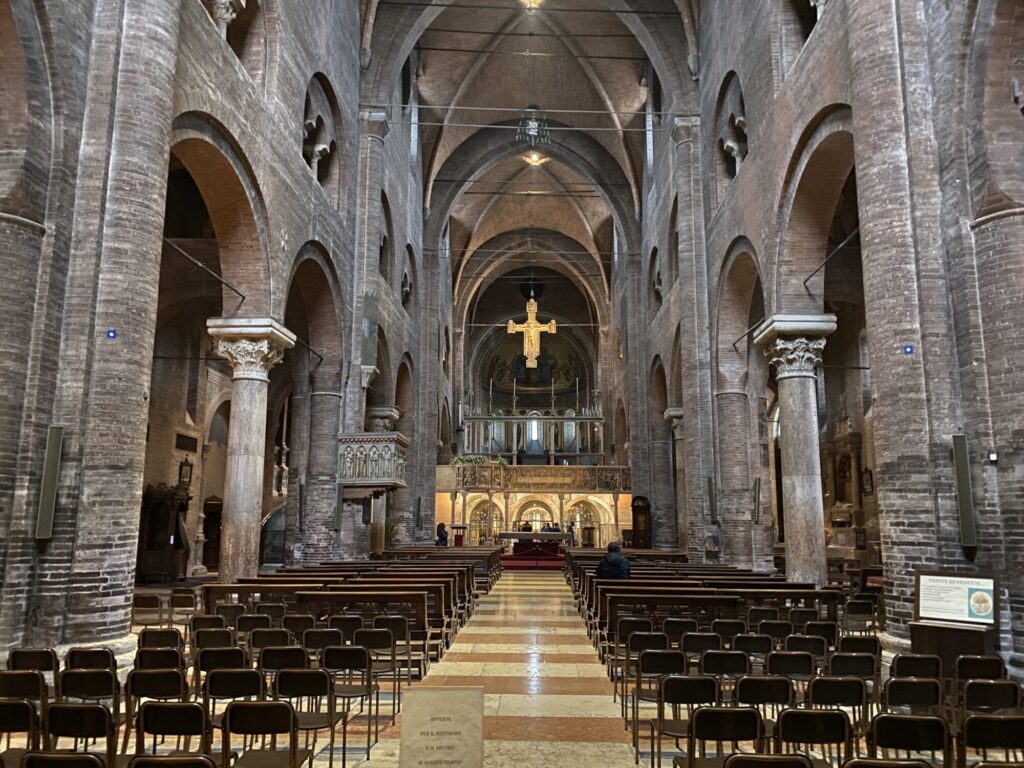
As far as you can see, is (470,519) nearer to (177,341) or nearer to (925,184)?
(177,341)

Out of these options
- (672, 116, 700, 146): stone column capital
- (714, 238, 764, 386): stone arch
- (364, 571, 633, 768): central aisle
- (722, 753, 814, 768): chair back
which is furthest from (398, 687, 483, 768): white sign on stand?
(672, 116, 700, 146): stone column capital

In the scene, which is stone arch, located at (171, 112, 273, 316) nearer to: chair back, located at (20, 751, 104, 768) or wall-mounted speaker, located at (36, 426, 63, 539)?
wall-mounted speaker, located at (36, 426, 63, 539)

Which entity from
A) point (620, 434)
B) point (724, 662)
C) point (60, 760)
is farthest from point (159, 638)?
point (620, 434)

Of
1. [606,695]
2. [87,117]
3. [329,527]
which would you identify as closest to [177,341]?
[329,527]

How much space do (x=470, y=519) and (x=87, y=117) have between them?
26162 millimetres

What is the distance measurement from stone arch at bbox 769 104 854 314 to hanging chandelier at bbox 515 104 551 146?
1600 cm

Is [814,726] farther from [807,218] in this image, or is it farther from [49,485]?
[807,218]

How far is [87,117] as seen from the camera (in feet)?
28.9

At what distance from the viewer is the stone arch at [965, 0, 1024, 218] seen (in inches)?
329

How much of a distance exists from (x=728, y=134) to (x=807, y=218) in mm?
5145

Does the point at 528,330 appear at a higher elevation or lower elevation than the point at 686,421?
higher

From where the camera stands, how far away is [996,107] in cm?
855

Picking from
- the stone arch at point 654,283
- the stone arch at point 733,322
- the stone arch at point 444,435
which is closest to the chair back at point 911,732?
the stone arch at point 733,322

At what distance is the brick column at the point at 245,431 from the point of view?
1373 centimetres
